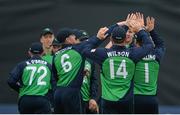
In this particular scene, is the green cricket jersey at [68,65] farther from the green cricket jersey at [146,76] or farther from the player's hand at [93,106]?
the player's hand at [93,106]

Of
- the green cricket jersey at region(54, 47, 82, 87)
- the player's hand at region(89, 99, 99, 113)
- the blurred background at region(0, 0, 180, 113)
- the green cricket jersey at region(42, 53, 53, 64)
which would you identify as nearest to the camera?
the green cricket jersey at region(54, 47, 82, 87)

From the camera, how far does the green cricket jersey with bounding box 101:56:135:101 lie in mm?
12094

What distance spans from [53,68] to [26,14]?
4247mm

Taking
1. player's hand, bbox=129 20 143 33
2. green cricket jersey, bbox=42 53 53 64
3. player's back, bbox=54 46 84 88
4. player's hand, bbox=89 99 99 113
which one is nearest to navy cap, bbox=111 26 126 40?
player's hand, bbox=129 20 143 33

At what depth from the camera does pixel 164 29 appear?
17156mm

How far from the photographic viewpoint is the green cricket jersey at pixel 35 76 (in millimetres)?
13281

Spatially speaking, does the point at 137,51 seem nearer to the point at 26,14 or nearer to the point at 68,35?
the point at 68,35

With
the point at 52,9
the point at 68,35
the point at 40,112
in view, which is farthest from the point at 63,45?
the point at 52,9

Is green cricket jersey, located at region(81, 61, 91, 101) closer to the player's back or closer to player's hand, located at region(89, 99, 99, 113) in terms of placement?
player's hand, located at region(89, 99, 99, 113)

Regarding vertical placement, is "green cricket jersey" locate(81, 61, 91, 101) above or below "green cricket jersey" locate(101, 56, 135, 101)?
below

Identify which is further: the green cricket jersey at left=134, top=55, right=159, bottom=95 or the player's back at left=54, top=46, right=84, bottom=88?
the player's back at left=54, top=46, right=84, bottom=88

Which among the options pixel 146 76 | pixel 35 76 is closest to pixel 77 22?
pixel 35 76

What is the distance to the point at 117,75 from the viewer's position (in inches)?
477

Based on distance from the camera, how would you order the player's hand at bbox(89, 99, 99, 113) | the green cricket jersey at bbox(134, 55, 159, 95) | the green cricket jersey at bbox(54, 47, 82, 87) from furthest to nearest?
the player's hand at bbox(89, 99, 99, 113), the green cricket jersey at bbox(54, 47, 82, 87), the green cricket jersey at bbox(134, 55, 159, 95)
